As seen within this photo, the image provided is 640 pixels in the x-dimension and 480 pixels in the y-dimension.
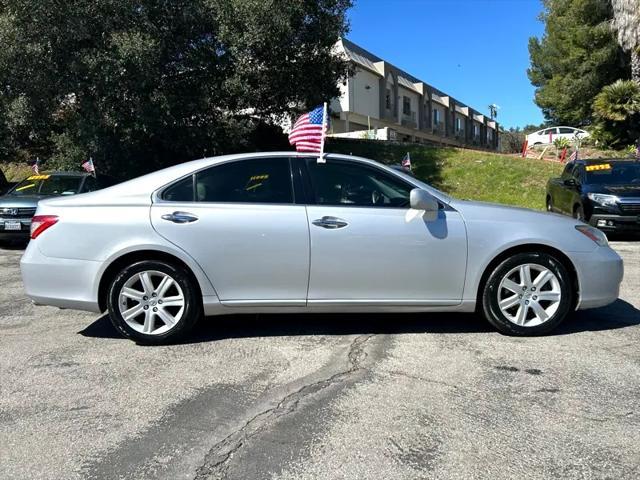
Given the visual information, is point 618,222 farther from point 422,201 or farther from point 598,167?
point 422,201

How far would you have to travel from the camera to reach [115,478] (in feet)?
9.39

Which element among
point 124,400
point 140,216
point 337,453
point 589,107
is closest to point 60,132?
point 140,216

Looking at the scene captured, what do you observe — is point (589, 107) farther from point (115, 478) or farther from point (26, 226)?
point (115, 478)

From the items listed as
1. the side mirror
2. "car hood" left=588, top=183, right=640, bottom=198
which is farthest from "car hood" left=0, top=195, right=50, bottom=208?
"car hood" left=588, top=183, right=640, bottom=198

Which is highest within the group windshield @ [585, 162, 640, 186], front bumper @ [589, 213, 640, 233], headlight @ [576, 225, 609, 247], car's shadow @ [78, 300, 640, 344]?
windshield @ [585, 162, 640, 186]

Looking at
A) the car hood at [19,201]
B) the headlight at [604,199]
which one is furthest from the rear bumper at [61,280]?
the headlight at [604,199]

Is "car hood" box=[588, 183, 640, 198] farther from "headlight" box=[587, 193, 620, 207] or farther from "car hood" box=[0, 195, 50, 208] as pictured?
"car hood" box=[0, 195, 50, 208]

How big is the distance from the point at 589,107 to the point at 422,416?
3529 cm

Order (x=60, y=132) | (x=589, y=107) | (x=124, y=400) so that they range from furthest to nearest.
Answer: (x=589, y=107) < (x=60, y=132) < (x=124, y=400)

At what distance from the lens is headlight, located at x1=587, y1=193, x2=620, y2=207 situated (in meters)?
11.3

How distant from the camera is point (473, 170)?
2036cm

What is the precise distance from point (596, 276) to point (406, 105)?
159 feet

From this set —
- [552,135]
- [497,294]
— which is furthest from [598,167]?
[552,135]

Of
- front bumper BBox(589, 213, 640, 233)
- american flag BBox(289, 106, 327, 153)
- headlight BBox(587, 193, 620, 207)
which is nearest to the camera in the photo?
american flag BBox(289, 106, 327, 153)
